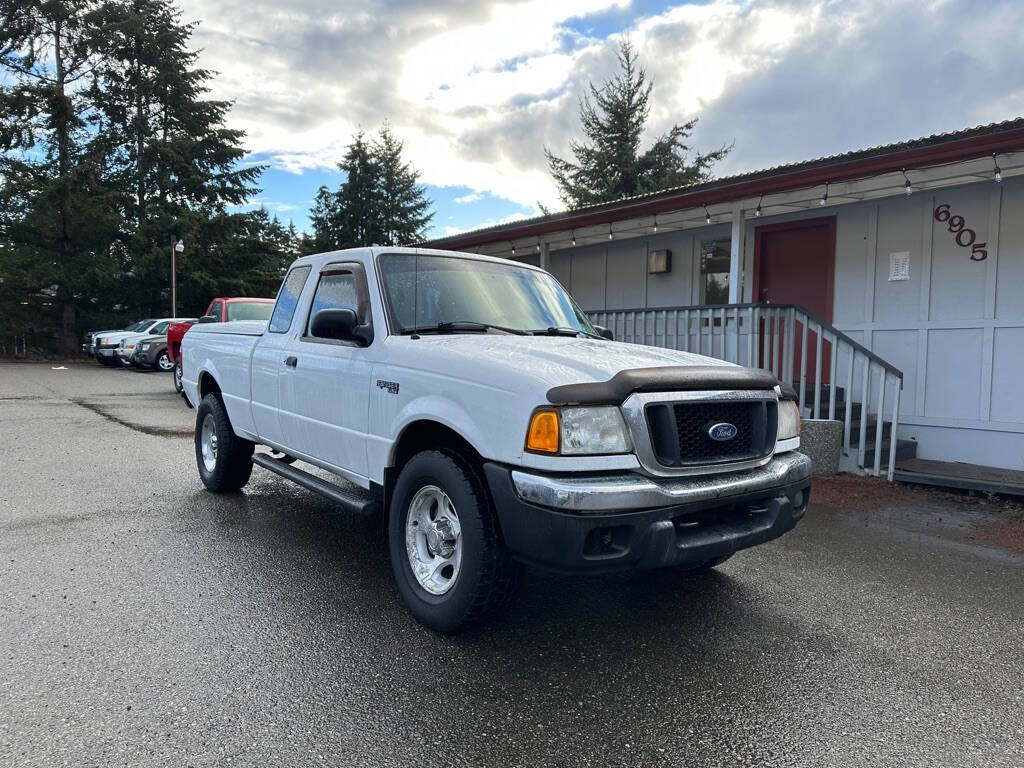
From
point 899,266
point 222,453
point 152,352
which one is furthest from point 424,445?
point 152,352

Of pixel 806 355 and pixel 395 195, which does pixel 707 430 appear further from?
pixel 395 195

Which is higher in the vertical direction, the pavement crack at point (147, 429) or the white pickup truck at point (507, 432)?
the white pickup truck at point (507, 432)

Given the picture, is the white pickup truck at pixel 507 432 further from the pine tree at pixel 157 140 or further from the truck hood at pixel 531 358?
the pine tree at pixel 157 140

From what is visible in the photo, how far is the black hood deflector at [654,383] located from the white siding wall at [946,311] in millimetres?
5909

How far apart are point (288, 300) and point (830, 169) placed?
5.75 m

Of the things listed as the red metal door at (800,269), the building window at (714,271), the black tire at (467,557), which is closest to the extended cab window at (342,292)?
the black tire at (467,557)

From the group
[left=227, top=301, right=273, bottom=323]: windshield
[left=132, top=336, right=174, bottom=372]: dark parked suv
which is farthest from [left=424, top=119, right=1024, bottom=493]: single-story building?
[left=132, top=336, right=174, bottom=372]: dark parked suv

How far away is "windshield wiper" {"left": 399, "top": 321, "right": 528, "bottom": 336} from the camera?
389cm

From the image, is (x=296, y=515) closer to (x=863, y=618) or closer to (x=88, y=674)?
(x=88, y=674)

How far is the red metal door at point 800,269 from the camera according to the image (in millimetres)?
9398

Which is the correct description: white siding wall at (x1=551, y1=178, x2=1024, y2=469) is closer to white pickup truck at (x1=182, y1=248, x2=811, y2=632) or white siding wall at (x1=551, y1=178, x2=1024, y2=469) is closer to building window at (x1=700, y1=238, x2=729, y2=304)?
building window at (x1=700, y1=238, x2=729, y2=304)

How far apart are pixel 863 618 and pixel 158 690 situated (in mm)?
3404

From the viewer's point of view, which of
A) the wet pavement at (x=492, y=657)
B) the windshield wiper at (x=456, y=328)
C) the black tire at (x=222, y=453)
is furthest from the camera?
the black tire at (x=222, y=453)

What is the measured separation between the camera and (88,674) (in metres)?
2.89
